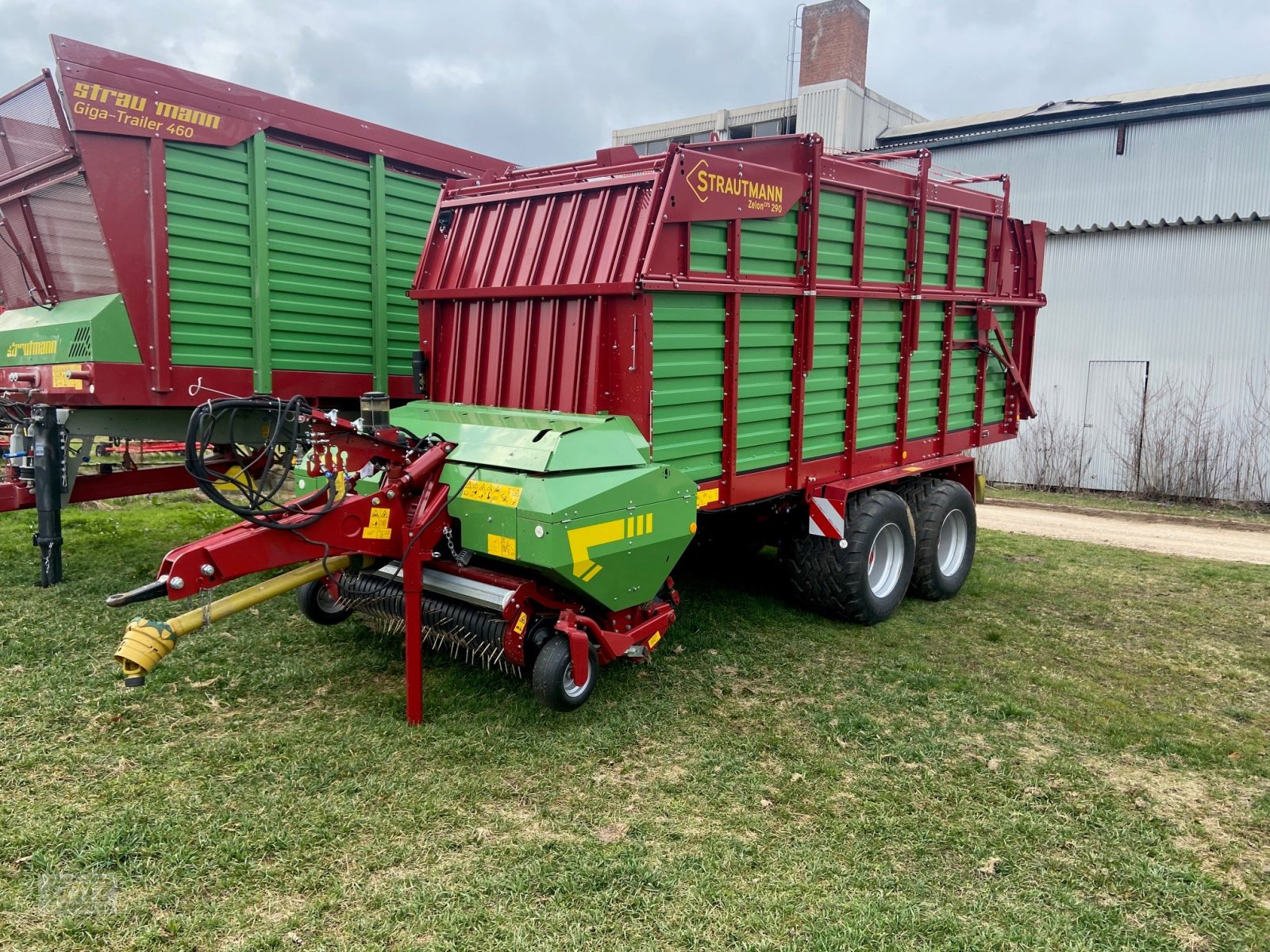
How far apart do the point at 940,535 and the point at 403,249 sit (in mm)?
4329

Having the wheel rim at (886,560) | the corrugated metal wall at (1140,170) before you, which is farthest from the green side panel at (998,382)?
the corrugated metal wall at (1140,170)

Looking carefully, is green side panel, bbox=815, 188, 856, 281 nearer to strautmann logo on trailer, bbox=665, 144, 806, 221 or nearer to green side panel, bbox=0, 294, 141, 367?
strautmann logo on trailer, bbox=665, 144, 806, 221

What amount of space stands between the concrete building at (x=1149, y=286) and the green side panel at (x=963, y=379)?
7536 millimetres

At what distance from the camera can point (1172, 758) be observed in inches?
160

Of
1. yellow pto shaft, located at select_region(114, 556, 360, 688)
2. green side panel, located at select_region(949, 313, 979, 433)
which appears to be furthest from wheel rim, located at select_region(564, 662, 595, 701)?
green side panel, located at select_region(949, 313, 979, 433)

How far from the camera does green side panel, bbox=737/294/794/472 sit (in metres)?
4.89

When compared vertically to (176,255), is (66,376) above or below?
below

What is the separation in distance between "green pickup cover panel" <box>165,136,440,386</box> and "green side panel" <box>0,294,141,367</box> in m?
0.27

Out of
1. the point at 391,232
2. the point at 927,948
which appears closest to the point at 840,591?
the point at 927,948

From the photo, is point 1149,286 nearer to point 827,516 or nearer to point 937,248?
point 937,248

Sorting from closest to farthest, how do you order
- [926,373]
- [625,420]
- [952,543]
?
1. [625,420]
2. [926,373]
3. [952,543]

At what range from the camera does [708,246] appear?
4562 millimetres

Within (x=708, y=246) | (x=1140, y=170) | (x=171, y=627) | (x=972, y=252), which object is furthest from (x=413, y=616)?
(x=1140, y=170)

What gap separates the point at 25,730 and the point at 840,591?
4.33 m
